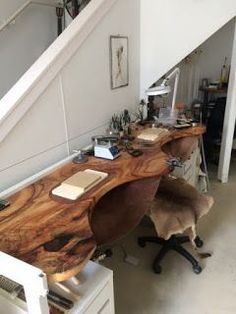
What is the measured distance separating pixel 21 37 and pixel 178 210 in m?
2.05

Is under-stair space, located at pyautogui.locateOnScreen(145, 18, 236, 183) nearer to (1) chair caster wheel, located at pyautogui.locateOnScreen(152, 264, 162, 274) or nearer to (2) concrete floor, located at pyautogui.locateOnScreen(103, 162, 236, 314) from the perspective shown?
(2) concrete floor, located at pyautogui.locateOnScreen(103, 162, 236, 314)

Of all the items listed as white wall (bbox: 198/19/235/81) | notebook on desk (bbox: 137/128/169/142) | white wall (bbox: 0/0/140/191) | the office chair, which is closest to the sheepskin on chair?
the office chair

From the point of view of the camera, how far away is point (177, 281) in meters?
1.85

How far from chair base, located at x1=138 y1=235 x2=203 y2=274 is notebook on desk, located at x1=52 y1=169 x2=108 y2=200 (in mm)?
883

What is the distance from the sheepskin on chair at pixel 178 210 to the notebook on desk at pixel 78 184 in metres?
0.48

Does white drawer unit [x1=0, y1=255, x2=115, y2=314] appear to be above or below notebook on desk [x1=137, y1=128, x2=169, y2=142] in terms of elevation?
below

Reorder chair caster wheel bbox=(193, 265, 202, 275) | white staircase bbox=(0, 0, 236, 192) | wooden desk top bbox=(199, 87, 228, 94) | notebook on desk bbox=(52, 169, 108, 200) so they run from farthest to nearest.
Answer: wooden desk top bbox=(199, 87, 228, 94) < chair caster wheel bbox=(193, 265, 202, 275) < white staircase bbox=(0, 0, 236, 192) < notebook on desk bbox=(52, 169, 108, 200)

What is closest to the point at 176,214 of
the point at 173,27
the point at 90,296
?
the point at 90,296

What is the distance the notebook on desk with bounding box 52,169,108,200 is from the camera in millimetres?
1327

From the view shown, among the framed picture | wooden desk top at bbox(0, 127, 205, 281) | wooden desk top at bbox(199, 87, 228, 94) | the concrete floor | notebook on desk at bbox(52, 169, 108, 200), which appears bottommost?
the concrete floor

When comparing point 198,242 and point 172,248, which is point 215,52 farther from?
point 172,248

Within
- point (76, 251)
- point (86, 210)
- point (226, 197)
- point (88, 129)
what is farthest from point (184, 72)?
point (76, 251)

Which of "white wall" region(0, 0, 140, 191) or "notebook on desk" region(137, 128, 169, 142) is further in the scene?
"notebook on desk" region(137, 128, 169, 142)

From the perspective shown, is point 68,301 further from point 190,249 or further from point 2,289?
point 190,249
